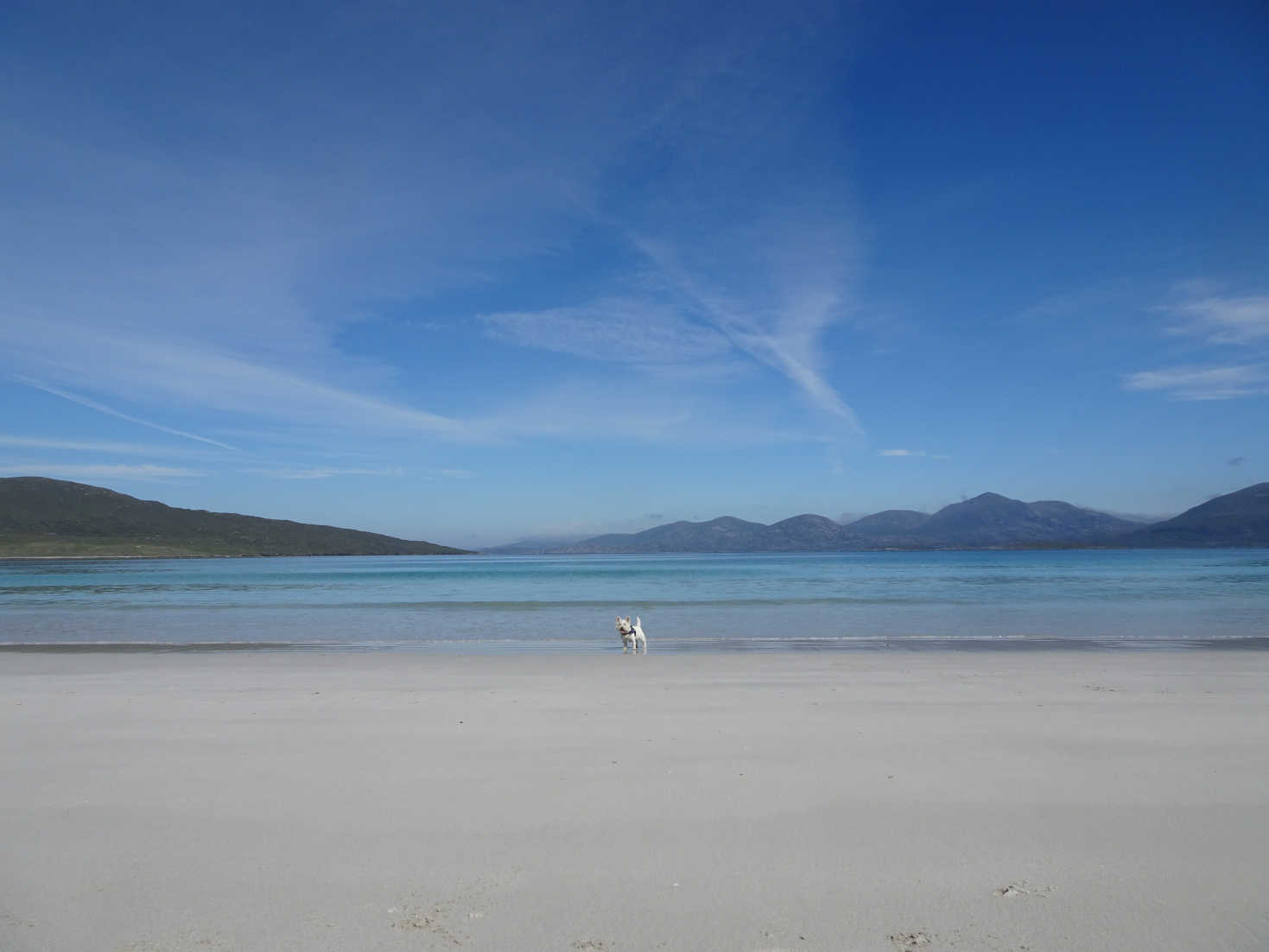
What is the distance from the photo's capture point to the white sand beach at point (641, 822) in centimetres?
374

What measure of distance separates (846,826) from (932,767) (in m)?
1.72

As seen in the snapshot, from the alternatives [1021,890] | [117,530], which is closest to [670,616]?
[1021,890]

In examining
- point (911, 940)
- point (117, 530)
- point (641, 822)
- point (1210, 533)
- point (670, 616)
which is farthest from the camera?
point (1210, 533)

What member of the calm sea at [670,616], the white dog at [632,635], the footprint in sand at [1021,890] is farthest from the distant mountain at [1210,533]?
the footprint in sand at [1021,890]

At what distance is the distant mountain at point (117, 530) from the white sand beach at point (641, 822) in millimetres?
150908

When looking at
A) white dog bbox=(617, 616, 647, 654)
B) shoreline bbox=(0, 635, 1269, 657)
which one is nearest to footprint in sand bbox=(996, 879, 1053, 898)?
shoreline bbox=(0, 635, 1269, 657)

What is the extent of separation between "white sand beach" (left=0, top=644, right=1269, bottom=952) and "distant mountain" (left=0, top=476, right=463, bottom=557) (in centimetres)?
15091

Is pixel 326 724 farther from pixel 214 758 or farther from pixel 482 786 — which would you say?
pixel 482 786

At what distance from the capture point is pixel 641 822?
199 inches

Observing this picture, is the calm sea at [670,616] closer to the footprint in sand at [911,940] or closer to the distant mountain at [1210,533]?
the footprint in sand at [911,940]

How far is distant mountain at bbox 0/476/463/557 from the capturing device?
138500 millimetres

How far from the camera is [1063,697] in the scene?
31.4 ft

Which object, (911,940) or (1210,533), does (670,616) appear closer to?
(911,940)

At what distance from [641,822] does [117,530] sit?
195978 millimetres
